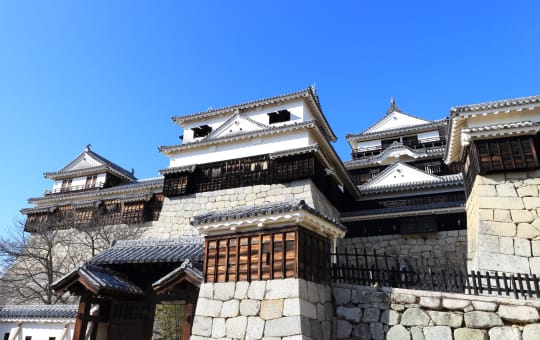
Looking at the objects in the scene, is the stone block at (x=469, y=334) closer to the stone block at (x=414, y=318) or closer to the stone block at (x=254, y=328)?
the stone block at (x=414, y=318)

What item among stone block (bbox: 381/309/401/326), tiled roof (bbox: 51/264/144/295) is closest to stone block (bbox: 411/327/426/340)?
stone block (bbox: 381/309/401/326)

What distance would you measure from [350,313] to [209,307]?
279 centimetres

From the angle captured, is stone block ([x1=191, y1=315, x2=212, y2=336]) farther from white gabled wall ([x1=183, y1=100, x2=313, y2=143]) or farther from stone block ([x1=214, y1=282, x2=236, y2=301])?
white gabled wall ([x1=183, y1=100, x2=313, y2=143])

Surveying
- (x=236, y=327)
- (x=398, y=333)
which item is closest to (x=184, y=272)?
(x=236, y=327)

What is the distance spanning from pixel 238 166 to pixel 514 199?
475 inches

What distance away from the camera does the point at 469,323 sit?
20.2 feet

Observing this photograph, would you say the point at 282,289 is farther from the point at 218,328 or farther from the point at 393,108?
the point at 393,108

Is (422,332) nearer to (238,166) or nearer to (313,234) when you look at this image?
(313,234)

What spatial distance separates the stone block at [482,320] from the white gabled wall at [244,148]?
1162 centimetres

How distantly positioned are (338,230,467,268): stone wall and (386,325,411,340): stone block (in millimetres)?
8986

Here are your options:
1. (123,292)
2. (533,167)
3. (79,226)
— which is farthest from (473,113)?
(79,226)

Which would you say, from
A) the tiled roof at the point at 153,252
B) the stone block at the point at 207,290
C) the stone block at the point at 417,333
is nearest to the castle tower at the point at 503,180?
the stone block at the point at 417,333

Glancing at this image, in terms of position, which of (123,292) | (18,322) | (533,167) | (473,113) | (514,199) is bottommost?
(18,322)

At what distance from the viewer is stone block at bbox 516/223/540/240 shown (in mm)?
9812
